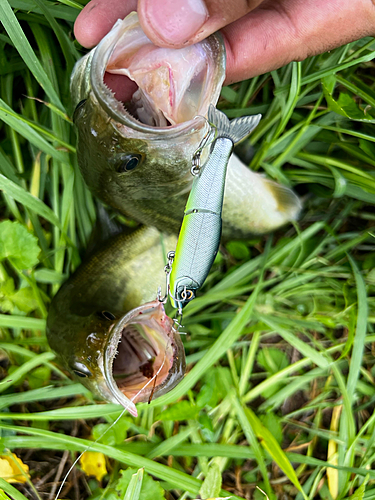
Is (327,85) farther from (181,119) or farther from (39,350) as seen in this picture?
(39,350)

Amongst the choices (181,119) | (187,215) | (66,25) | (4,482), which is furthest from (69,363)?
(66,25)

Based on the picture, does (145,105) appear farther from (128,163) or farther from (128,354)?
(128,354)

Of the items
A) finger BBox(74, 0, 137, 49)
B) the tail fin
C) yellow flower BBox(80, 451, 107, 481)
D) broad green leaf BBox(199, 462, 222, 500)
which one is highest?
finger BBox(74, 0, 137, 49)

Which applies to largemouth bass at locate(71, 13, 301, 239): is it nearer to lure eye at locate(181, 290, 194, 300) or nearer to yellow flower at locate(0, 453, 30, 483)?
lure eye at locate(181, 290, 194, 300)

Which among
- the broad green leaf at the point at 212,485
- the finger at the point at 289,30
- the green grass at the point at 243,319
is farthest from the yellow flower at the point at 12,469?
the finger at the point at 289,30

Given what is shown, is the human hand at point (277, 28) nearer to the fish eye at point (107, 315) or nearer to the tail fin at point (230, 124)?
the tail fin at point (230, 124)

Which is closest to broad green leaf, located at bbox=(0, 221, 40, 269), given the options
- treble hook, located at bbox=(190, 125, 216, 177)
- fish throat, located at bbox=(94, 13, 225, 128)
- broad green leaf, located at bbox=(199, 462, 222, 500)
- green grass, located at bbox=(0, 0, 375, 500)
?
green grass, located at bbox=(0, 0, 375, 500)

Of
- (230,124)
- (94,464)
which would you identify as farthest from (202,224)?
(94,464)
